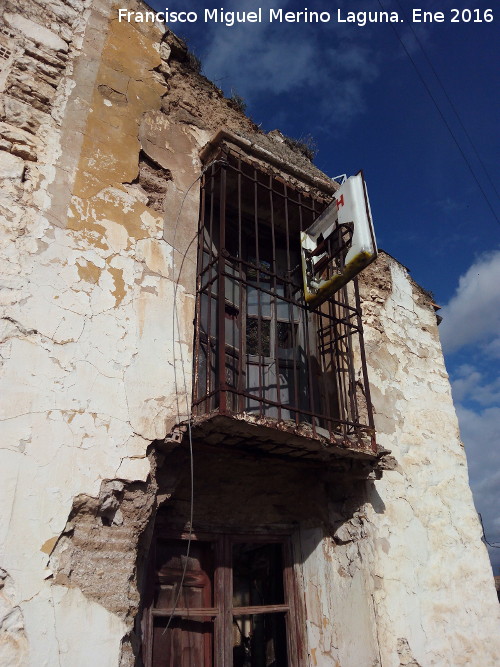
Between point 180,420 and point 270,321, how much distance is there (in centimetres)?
176

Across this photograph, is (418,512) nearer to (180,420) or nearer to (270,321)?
(270,321)

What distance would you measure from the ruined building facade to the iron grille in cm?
3

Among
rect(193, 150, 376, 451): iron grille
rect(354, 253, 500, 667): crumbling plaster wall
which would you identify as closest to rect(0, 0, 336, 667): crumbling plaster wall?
rect(193, 150, 376, 451): iron grille

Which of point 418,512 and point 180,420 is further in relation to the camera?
point 418,512

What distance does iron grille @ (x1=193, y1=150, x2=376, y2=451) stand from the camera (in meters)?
4.27

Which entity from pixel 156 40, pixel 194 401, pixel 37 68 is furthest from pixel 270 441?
pixel 156 40

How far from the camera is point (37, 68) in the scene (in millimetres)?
3857

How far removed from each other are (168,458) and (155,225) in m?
1.76

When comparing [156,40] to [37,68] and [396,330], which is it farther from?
[396,330]

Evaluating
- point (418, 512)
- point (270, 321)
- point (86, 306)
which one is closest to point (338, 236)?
point (270, 321)

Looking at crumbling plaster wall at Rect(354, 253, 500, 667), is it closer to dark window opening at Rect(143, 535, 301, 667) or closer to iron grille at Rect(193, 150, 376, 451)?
iron grille at Rect(193, 150, 376, 451)

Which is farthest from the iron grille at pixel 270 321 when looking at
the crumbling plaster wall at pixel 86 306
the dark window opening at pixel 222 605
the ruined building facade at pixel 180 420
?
the dark window opening at pixel 222 605

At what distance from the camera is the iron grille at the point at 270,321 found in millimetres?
4273

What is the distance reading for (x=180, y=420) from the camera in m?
3.57
